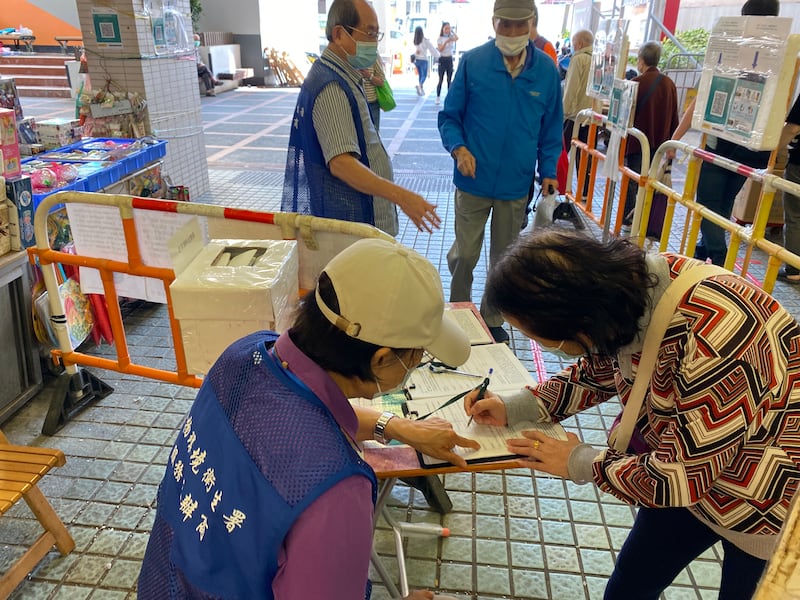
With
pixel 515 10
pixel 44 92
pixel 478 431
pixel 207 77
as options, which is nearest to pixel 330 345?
pixel 478 431

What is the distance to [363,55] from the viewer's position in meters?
2.61

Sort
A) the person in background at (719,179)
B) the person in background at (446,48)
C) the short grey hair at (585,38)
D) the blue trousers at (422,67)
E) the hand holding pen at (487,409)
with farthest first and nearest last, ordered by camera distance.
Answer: the blue trousers at (422,67) → the person in background at (446,48) → the short grey hair at (585,38) → the person in background at (719,179) → the hand holding pen at (487,409)

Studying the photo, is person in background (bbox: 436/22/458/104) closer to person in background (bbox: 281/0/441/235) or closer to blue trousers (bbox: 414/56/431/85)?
blue trousers (bbox: 414/56/431/85)

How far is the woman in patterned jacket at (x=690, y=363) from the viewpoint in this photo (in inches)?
43.6

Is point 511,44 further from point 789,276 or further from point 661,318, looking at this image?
point 789,276

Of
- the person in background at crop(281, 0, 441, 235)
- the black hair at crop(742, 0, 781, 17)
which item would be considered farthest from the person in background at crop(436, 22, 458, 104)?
the person in background at crop(281, 0, 441, 235)

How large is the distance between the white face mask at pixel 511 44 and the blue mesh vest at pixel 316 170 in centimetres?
113

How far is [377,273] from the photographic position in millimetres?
980

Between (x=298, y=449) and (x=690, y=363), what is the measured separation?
2.44 ft

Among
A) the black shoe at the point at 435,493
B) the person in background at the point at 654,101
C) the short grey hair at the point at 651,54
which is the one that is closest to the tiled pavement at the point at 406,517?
the black shoe at the point at 435,493

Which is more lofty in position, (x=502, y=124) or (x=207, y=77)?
(x=502, y=124)

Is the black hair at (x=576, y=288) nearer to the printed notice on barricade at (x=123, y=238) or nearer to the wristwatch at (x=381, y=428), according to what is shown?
the wristwatch at (x=381, y=428)

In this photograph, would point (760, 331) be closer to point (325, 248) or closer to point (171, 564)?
point (171, 564)

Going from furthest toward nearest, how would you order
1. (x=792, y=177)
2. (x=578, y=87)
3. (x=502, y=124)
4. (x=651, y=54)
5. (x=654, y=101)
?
(x=578, y=87) → (x=651, y=54) → (x=654, y=101) → (x=792, y=177) → (x=502, y=124)
